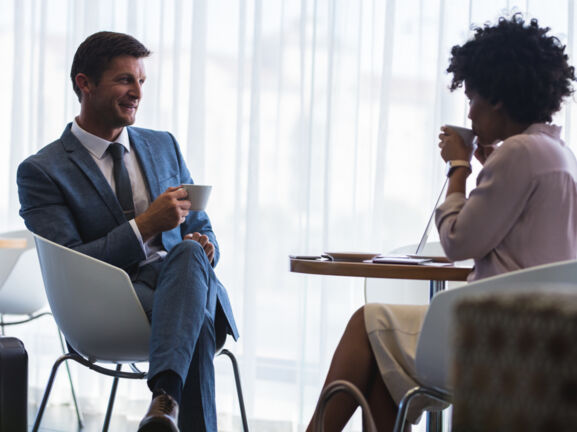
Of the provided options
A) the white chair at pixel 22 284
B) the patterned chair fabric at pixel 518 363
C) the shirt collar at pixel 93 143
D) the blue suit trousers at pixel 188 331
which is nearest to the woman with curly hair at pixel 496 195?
the blue suit trousers at pixel 188 331

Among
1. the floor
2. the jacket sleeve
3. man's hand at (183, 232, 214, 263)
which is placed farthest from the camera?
the floor

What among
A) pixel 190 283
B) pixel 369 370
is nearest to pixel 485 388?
pixel 369 370

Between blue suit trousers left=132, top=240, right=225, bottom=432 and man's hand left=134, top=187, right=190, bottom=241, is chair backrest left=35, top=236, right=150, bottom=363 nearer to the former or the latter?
blue suit trousers left=132, top=240, right=225, bottom=432

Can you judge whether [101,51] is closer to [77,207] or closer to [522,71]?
[77,207]

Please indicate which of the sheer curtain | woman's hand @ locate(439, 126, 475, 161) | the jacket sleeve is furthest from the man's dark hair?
woman's hand @ locate(439, 126, 475, 161)

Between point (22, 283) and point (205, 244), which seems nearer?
point (205, 244)

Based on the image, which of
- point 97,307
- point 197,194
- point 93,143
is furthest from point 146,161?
point 97,307

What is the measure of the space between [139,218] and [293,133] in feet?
3.77

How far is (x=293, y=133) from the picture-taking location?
3.04 meters

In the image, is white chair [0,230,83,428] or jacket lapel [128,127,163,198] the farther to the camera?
white chair [0,230,83,428]

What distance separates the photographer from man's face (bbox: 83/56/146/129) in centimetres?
226

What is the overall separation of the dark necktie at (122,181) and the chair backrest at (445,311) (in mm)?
1098

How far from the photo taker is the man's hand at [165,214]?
1.96 metres

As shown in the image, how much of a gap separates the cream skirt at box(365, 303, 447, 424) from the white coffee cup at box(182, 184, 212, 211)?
1.78 feet
